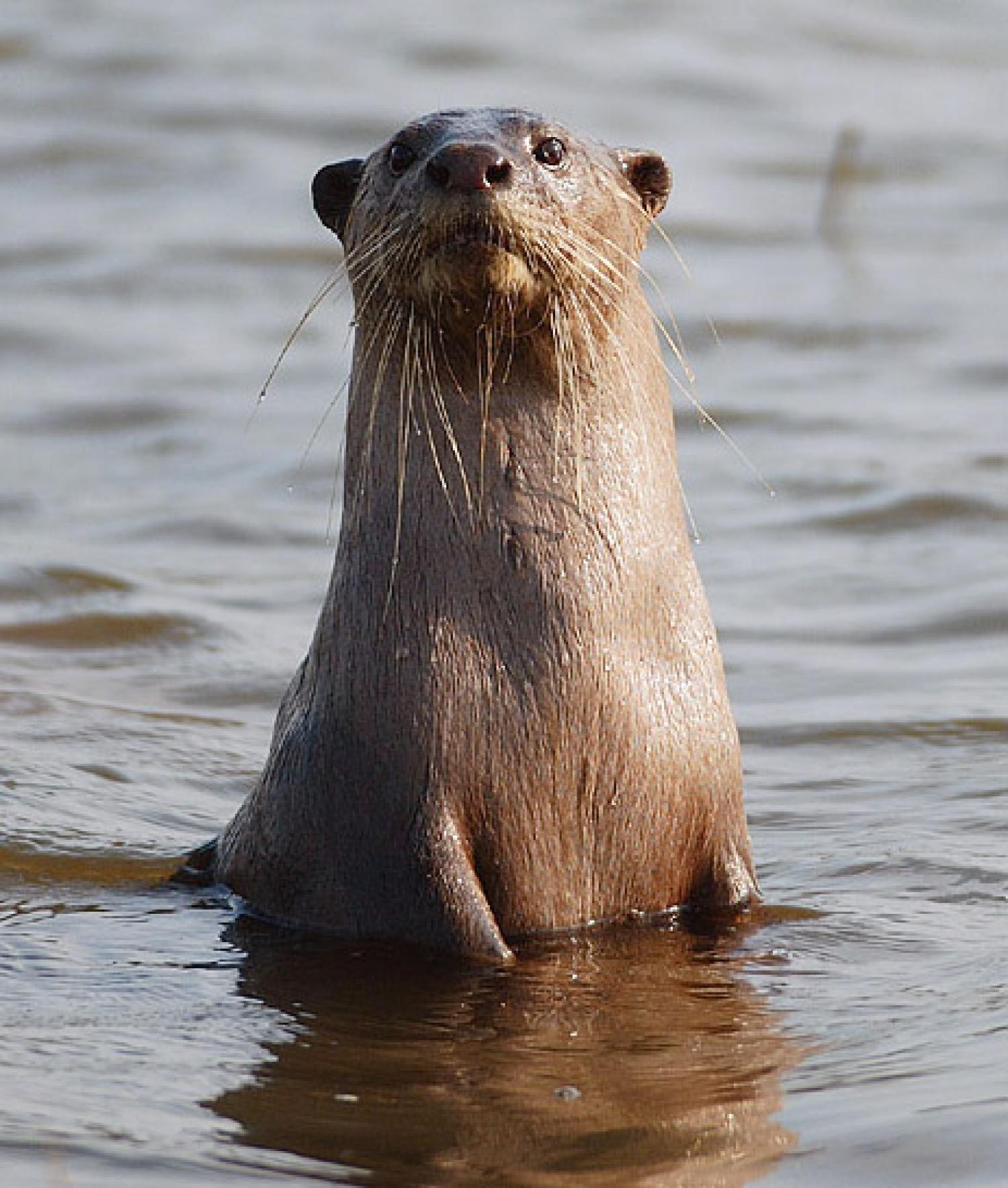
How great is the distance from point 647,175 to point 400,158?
2.18ft

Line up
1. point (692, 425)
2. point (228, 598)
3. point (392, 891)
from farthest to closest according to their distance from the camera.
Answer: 1. point (692, 425)
2. point (228, 598)
3. point (392, 891)

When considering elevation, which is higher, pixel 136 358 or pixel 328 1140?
pixel 136 358

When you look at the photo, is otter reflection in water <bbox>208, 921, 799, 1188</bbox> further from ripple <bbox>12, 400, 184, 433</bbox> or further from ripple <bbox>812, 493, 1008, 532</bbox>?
ripple <bbox>12, 400, 184, 433</bbox>

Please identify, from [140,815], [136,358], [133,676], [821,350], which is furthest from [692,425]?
[140,815]

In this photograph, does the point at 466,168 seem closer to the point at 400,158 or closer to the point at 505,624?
the point at 400,158

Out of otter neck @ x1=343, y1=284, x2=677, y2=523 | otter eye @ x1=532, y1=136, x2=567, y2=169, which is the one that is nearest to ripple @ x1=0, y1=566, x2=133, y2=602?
otter neck @ x1=343, y1=284, x2=677, y2=523

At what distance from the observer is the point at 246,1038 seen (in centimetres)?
497

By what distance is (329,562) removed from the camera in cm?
979

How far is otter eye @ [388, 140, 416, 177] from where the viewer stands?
5.46 metres

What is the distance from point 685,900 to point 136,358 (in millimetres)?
7690

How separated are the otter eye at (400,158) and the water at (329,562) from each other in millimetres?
1573

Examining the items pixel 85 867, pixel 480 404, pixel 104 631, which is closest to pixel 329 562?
pixel 104 631

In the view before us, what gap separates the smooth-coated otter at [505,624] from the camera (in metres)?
5.35

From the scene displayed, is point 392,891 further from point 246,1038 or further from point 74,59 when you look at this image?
point 74,59
